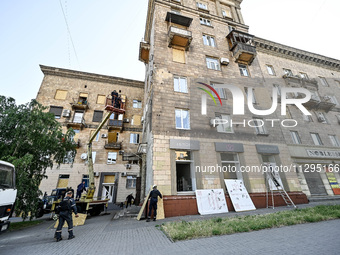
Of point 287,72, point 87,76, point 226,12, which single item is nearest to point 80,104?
point 87,76

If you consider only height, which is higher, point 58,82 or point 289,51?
point 289,51

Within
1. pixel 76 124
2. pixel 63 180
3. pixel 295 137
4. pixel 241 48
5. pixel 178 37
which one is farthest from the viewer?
pixel 76 124

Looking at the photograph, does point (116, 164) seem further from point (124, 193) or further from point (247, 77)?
point (247, 77)

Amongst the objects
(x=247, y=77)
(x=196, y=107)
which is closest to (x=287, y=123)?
(x=247, y=77)

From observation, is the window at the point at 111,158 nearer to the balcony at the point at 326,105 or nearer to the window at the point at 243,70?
the window at the point at 243,70

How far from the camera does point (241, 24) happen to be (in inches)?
728

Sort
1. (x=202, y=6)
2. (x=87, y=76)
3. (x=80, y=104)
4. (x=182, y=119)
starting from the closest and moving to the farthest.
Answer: (x=182, y=119)
(x=202, y=6)
(x=80, y=104)
(x=87, y=76)

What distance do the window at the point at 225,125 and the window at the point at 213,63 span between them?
5.08 meters

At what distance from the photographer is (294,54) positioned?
70.8ft

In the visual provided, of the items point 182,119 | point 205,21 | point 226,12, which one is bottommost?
point 182,119

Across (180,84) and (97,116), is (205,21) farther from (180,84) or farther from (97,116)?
(97,116)

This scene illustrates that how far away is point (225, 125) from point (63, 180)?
19.5m

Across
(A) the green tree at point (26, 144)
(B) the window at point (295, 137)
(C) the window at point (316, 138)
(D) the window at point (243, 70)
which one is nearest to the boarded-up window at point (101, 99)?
(A) the green tree at point (26, 144)

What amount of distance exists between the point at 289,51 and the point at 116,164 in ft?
95.2
